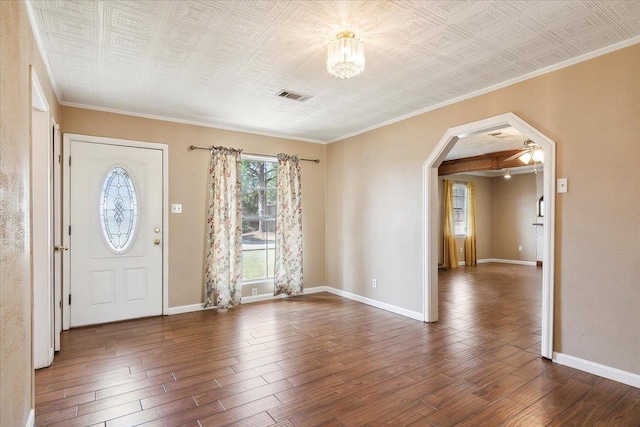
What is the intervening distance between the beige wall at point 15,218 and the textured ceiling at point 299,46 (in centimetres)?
63

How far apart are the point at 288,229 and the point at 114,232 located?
2.35 meters

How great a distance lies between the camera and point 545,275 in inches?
117

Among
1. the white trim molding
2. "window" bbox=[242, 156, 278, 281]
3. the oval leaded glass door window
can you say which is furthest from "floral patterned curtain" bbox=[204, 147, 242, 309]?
the oval leaded glass door window

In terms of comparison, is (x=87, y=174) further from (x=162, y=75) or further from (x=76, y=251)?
(x=162, y=75)

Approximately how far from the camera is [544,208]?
2996 millimetres

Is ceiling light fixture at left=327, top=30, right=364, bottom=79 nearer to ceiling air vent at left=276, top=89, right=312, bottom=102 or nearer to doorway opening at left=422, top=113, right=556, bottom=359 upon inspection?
ceiling air vent at left=276, top=89, right=312, bottom=102

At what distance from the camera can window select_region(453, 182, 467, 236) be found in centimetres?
917

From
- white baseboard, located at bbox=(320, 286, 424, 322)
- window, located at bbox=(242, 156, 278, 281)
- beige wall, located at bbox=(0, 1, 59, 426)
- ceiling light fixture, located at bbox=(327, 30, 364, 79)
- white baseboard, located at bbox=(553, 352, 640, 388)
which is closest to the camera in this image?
beige wall, located at bbox=(0, 1, 59, 426)

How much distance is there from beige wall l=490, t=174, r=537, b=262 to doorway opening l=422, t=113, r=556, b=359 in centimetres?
653

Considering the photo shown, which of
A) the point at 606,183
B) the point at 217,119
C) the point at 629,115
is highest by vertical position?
the point at 217,119

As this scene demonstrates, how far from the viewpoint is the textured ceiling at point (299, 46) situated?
2.12m

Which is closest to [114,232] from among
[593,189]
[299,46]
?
[299,46]

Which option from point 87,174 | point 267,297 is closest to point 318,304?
point 267,297

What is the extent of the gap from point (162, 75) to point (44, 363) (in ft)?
8.75
